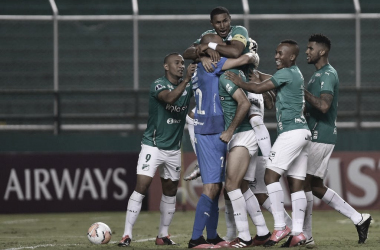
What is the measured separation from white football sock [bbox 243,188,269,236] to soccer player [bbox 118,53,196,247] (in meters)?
1.19

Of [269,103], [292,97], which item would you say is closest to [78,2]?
[269,103]

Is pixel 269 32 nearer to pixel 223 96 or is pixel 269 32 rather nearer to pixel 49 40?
pixel 49 40

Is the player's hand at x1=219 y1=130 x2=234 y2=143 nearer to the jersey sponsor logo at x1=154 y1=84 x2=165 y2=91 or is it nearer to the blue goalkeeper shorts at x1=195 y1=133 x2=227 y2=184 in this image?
the blue goalkeeper shorts at x1=195 y1=133 x2=227 y2=184

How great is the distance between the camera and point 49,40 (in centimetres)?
1766

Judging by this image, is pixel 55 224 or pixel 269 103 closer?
pixel 269 103

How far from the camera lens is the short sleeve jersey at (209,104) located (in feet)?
30.6

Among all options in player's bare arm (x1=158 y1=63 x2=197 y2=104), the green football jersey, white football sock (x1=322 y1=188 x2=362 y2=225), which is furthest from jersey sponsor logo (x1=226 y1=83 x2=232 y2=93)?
white football sock (x1=322 y1=188 x2=362 y2=225)

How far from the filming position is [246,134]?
937 cm

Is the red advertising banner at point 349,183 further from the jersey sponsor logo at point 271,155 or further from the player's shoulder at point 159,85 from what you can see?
the jersey sponsor logo at point 271,155

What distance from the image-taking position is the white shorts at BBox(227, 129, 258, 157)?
930cm

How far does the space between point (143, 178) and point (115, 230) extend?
9.47 ft

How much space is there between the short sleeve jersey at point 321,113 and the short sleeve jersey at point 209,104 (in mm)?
1404

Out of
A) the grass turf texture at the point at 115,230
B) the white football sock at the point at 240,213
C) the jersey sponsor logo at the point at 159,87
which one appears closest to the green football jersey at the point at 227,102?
the white football sock at the point at 240,213

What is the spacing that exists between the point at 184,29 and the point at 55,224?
18.1 ft
